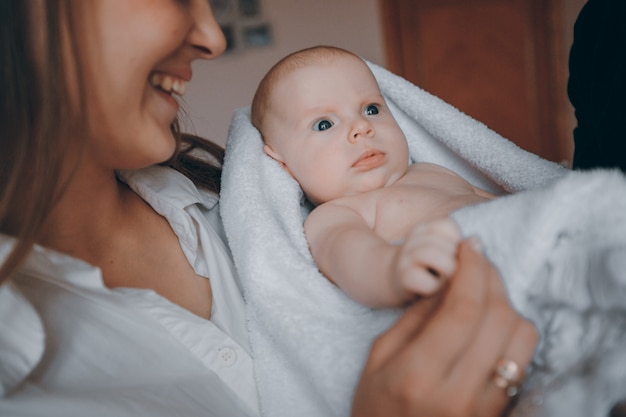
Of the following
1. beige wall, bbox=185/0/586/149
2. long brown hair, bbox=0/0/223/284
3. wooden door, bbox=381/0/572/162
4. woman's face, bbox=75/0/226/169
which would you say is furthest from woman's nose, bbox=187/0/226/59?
wooden door, bbox=381/0/572/162

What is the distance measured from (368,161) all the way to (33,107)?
574 mm

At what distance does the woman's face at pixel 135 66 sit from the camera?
735 mm

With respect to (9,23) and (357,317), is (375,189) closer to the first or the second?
(357,317)

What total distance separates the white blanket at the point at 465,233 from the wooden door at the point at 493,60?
8.81 feet

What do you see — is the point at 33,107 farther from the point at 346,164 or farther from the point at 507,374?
the point at 507,374

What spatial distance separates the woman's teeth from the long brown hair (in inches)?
5.7

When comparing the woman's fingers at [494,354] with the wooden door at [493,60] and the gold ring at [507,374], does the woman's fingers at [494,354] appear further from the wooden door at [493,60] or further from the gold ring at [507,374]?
the wooden door at [493,60]

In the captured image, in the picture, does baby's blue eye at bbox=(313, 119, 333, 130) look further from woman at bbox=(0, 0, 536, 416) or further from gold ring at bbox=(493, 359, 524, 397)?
gold ring at bbox=(493, 359, 524, 397)

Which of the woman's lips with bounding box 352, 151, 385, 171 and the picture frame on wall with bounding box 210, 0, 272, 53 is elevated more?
the woman's lips with bounding box 352, 151, 385, 171

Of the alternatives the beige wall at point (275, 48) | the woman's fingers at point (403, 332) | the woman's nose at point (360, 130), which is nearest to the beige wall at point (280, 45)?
the beige wall at point (275, 48)

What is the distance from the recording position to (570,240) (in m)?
0.58

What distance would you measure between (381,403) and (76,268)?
468mm

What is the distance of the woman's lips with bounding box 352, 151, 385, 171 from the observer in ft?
3.30

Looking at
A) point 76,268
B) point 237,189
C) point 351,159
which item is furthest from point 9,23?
point 351,159
